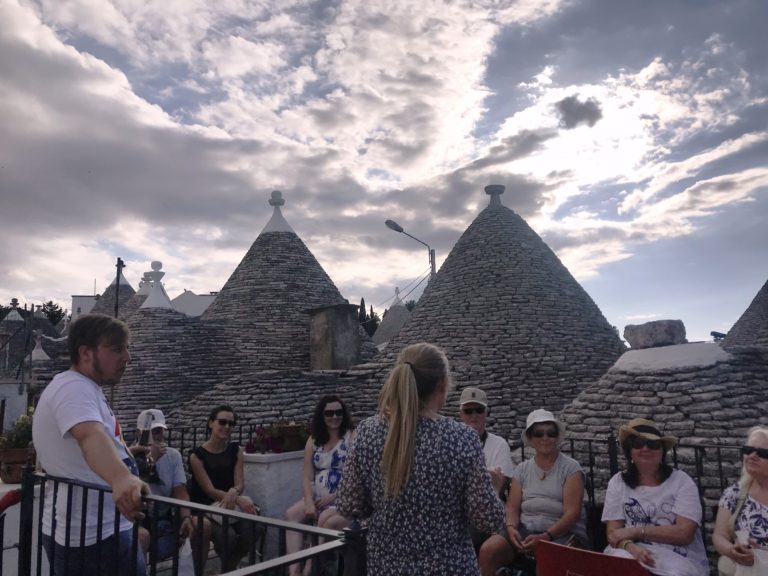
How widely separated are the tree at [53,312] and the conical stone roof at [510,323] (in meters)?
50.0

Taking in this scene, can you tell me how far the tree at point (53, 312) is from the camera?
56.2 m

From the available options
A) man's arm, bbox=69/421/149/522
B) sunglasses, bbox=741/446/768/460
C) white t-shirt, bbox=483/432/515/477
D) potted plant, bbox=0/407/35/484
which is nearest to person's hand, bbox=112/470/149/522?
man's arm, bbox=69/421/149/522

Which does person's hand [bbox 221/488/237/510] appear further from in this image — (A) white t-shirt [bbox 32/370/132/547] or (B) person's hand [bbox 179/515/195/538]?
(A) white t-shirt [bbox 32/370/132/547]

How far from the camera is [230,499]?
4844mm

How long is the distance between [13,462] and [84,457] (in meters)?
4.26

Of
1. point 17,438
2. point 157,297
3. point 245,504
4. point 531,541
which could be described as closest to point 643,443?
point 531,541

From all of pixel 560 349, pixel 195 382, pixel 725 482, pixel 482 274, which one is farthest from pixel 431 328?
pixel 725 482

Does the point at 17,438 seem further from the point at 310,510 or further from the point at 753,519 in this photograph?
the point at 753,519

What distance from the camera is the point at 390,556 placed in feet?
7.15

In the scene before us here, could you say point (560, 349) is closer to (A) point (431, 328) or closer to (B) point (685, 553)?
(A) point (431, 328)

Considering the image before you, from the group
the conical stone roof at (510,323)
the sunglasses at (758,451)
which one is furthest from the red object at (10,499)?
the conical stone roof at (510,323)

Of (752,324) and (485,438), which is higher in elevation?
(752,324)

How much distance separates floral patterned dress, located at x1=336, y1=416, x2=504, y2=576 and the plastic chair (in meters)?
0.73

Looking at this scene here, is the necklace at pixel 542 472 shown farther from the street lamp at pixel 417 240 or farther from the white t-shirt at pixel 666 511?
the street lamp at pixel 417 240
